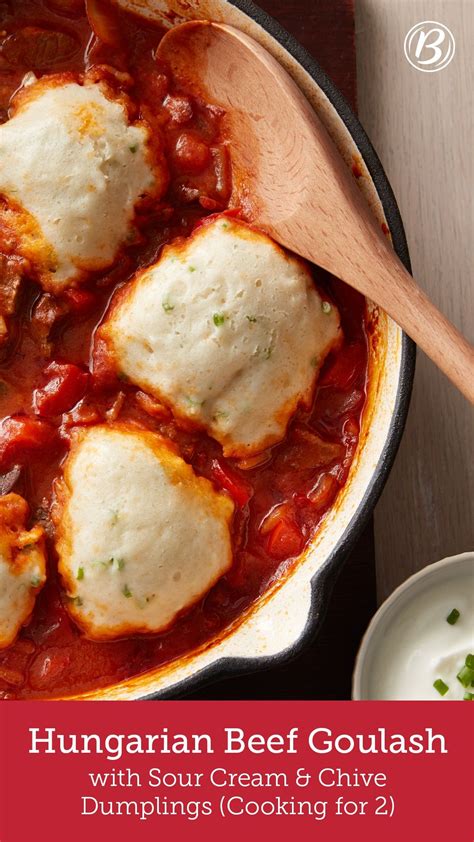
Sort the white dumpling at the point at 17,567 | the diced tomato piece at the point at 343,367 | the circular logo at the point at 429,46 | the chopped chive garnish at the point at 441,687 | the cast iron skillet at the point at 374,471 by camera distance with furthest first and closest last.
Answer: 1. the circular logo at the point at 429,46
2. the diced tomato piece at the point at 343,367
3. the chopped chive garnish at the point at 441,687
4. the white dumpling at the point at 17,567
5. the cast iron skillet at the point at 374,471

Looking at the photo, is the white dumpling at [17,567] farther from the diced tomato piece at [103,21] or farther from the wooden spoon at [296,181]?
the diced tomato piece at [103,21]

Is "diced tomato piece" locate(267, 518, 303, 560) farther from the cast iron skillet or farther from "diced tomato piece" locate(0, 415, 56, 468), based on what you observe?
"diced tomato piece" locate(0, 415, 56, 468)

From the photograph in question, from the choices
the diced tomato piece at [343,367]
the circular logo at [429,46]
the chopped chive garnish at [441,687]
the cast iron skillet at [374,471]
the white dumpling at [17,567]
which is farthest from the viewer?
the circular logo at [429,46]

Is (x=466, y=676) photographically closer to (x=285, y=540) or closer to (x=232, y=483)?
(x=285, y=540)

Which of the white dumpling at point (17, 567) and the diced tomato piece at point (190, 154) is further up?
the diced tomato piece at point (190, 154)

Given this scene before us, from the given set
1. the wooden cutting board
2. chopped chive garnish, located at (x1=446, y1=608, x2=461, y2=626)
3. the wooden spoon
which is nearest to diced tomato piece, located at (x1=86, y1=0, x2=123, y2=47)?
the wooden spoon

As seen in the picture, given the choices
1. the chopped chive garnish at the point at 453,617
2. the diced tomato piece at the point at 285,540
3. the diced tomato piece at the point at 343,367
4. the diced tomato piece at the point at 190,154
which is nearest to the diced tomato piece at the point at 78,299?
the diced tomato piece at the point at 190,154

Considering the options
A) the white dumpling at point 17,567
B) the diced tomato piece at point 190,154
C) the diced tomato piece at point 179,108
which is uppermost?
the diced tomato piece at point 179,108
